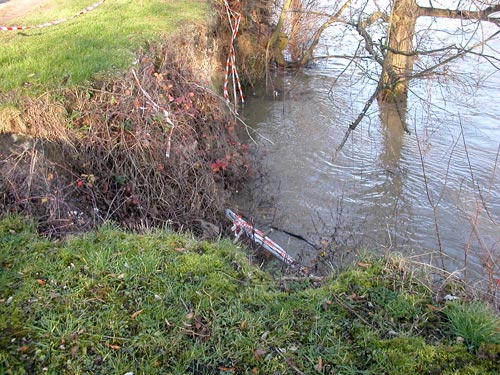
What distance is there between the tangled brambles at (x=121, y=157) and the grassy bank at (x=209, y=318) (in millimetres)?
1588

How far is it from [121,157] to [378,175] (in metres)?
4.82

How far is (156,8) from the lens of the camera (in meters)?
10.1

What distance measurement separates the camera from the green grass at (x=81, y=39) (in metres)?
6.43

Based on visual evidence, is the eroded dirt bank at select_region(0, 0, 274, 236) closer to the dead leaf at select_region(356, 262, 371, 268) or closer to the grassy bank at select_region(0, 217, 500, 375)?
the grassy bank at select_region(0, 217, 500, 375)

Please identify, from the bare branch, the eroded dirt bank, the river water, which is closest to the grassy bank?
the river water

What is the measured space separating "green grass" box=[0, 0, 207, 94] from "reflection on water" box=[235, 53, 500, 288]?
2856mm

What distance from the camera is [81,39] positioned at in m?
7.77

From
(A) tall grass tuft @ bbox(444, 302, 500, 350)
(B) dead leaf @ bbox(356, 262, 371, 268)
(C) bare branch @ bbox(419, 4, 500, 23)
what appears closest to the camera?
(A) tall grass tuft @ bbox(444, 302, 500, 350)

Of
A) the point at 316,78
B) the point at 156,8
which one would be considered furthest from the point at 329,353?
the point at 316,78

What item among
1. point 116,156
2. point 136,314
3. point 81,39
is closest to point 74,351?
point 136,314

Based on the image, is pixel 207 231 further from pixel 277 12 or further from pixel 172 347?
pixel 277 12

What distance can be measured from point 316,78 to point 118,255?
11316mm

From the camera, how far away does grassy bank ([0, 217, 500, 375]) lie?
9.66 feet

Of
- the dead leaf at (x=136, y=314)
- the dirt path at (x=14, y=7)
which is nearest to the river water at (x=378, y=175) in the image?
the dead leaf at (x=136, y=314)
